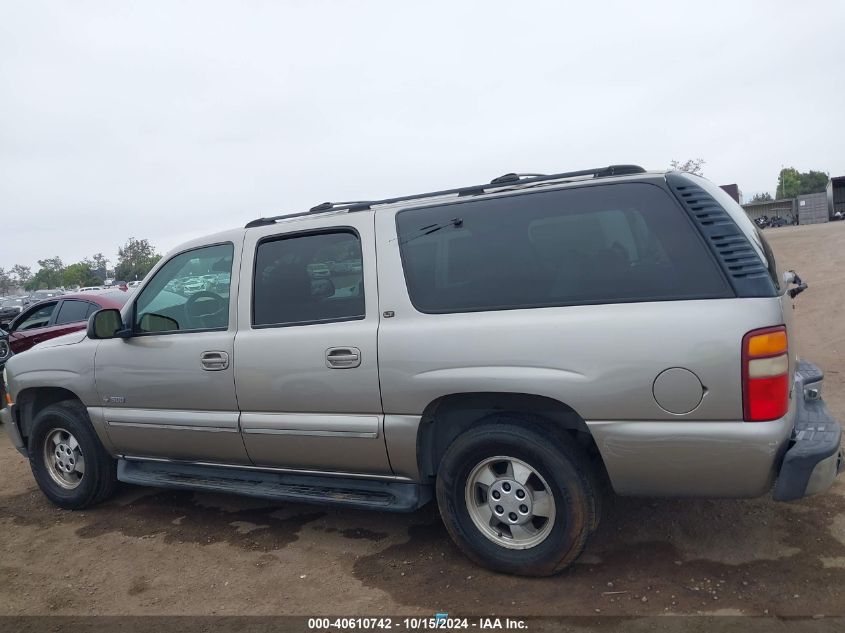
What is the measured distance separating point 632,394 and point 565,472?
0.50m

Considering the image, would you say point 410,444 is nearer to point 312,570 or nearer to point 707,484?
point 312,570

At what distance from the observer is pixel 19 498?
207 inches

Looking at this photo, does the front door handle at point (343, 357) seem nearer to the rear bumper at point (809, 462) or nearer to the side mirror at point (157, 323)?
the side mirror at point (157, 323)

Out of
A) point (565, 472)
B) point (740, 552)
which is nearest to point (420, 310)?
point (565, 472)

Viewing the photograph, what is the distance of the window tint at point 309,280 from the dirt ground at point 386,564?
4.50ft

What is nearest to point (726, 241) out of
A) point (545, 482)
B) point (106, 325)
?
point (545, 482)

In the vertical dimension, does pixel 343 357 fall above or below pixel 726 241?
below

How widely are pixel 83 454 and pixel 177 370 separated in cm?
126

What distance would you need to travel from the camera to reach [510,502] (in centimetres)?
329

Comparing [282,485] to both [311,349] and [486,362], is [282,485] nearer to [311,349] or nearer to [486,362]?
[311,349]

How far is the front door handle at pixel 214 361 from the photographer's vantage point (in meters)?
3.94

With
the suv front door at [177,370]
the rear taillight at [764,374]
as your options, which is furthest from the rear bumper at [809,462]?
the suv front door at [177,370]

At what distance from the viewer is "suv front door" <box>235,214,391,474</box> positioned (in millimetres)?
3537

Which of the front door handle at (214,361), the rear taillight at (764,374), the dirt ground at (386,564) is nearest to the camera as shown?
the rear taillight at (764,374)
